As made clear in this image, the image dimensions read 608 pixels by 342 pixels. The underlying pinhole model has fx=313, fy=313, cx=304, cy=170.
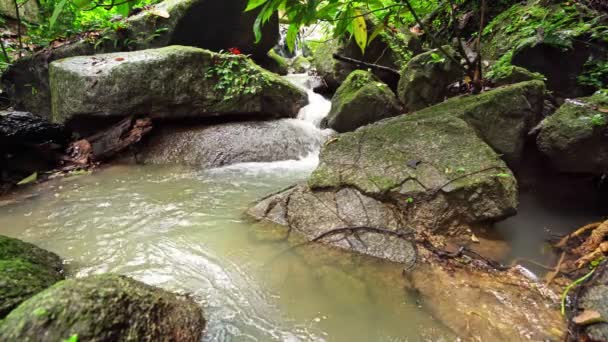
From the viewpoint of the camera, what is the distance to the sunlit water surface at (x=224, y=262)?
1.93 m

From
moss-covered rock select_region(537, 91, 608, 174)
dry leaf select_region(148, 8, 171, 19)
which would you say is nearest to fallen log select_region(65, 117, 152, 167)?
dry leaf select_region(148, 8, 171, 19)

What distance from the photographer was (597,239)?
2389mm

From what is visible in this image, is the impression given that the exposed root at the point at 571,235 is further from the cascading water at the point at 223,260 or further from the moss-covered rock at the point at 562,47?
the moss-covered rock at the point at 562,47

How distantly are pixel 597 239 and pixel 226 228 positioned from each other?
3075mm

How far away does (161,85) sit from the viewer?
5320mm

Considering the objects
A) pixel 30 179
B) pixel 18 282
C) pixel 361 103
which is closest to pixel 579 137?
pixel 361 103

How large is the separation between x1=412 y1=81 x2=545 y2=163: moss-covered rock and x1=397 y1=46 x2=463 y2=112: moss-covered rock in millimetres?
1409

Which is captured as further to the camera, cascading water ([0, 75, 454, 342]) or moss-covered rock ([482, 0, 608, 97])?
moss-covered rock ([482, 0, 608, 97])

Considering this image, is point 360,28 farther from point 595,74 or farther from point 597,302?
point 595,74

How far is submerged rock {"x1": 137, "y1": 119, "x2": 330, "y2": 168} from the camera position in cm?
531

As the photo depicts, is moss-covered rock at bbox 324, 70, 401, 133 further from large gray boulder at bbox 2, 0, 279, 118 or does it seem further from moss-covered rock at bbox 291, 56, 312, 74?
moss-covered rock at bbox 291, 56, 312, 74

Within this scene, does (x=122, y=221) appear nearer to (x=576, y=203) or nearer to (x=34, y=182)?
(x=34, y=182)

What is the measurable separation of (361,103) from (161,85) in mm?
3490

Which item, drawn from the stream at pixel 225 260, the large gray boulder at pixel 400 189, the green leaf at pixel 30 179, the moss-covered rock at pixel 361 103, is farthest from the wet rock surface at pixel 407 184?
the green leaf at pixel 30 179
